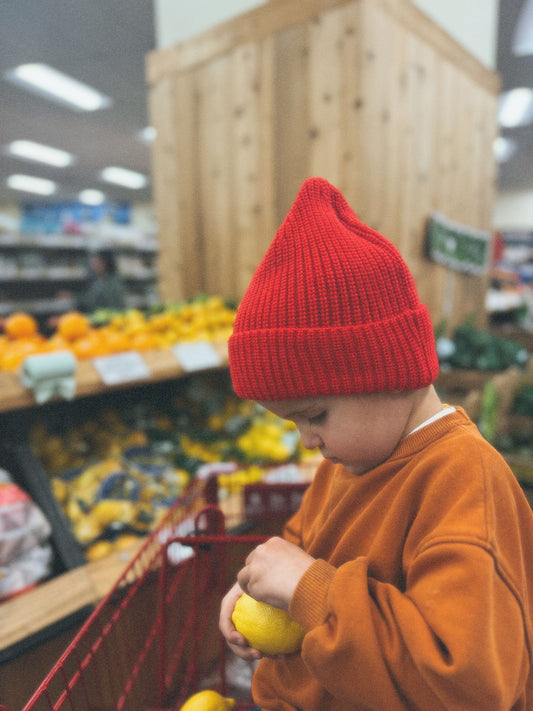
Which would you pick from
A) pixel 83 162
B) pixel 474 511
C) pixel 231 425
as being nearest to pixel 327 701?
pixel 474 511

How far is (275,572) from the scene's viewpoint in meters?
0.67

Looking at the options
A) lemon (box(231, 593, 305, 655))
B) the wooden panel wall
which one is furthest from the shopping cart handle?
the wooden panel wall

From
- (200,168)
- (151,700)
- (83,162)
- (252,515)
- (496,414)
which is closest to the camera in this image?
(151,700)

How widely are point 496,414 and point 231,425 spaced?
1.68m

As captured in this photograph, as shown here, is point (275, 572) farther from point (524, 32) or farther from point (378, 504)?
point (524, 32)

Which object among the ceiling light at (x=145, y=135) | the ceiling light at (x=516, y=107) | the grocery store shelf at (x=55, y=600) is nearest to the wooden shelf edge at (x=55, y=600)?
the grocery store shelf at (x=55, y=600)

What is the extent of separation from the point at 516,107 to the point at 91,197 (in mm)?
10182

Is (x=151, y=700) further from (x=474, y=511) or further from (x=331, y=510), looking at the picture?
(x=474, y=511)

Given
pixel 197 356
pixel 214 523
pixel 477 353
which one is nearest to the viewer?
pixel 214 523

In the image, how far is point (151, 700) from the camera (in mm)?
1326

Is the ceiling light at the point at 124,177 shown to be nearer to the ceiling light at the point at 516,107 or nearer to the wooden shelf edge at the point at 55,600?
the ceiling light at the point at 516,107

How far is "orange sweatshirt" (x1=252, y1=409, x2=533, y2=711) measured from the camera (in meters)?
0.53

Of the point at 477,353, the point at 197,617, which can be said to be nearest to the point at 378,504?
the point at 197,617

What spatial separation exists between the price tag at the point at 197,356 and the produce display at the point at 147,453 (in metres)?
0.40
